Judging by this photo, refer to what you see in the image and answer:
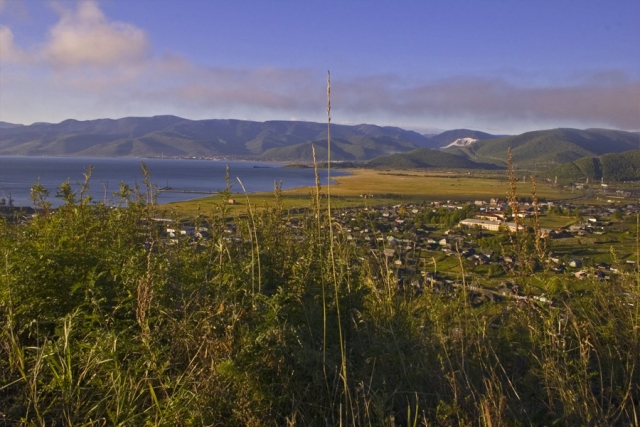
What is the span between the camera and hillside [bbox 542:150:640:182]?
42.1 metres

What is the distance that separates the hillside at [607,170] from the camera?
4207cm

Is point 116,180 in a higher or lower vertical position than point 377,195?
higher

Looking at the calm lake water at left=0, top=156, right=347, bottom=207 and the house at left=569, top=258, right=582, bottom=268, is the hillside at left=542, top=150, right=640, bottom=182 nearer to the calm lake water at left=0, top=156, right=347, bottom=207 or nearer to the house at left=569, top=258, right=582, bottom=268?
the calm lake water at left=0, top=156, right=347, bottom=207

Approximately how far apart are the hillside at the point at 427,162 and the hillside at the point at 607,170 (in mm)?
56355

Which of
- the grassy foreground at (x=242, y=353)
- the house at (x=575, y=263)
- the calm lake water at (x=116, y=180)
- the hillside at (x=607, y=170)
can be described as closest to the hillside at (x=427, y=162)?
the calm lake water at (x=116, y=180)

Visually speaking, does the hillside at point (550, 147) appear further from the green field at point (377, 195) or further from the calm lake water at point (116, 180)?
the calm lake water at point (116, 180)

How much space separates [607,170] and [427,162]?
240 ft

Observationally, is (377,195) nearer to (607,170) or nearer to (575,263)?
(575,263)

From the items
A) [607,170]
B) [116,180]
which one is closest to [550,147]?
[607,170]

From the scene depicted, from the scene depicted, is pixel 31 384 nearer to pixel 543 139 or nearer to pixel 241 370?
pixel 241 370

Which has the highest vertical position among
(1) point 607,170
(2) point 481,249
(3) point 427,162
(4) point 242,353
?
(3) point 427,162

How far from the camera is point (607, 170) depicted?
4466cm

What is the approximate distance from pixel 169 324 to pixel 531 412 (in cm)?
208

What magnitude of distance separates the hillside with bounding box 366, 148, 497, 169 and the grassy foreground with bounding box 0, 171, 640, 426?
103 m
